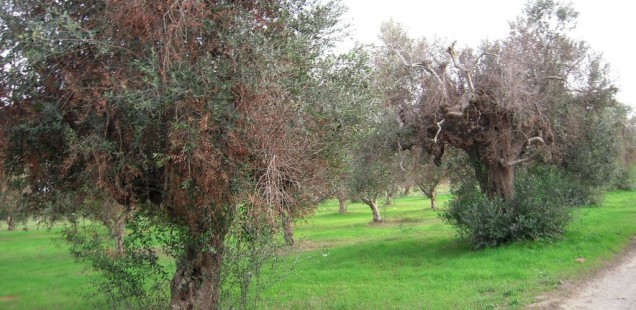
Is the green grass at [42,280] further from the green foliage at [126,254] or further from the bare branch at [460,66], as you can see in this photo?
the bare branch at [460,66]

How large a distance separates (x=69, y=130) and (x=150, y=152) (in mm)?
1160

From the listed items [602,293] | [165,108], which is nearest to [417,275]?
[602,293]

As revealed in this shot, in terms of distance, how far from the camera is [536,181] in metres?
19.2

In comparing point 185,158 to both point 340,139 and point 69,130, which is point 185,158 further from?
point 340,139

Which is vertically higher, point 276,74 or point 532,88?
point 532,88

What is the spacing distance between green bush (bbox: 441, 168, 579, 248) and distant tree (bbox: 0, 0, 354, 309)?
39.4 feet

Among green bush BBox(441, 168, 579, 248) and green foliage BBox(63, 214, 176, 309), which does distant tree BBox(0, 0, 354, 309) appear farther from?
green bush BBox(441, 168, 579, 248)

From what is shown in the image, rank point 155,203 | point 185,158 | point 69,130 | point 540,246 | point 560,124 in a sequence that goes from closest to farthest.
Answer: point 185,158, point 69,130, point 155,203, point 540,246, point 560,124

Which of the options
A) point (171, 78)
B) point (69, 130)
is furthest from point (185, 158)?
point (69, 130)

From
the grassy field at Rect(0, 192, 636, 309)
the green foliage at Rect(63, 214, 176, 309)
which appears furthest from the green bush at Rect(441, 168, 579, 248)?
the green foliage at Rect(63, 214, 176, 309)

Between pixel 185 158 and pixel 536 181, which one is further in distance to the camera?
pixel 536 181

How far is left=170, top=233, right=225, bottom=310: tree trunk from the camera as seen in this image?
29.9ft

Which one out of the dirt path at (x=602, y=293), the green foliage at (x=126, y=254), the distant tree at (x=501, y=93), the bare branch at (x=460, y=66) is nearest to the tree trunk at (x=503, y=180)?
the distant tree at (x=501, y=93)

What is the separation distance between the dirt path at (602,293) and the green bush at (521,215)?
11.8ft
